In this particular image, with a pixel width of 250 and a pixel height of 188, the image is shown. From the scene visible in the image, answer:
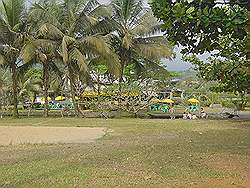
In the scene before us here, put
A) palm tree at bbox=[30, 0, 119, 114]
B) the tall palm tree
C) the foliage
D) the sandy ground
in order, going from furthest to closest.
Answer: palm tree at bbox=[30, 0, 119, 114]
the tall palm tree
the sandy ground
the foliage

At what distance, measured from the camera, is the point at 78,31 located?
26219 millimetres

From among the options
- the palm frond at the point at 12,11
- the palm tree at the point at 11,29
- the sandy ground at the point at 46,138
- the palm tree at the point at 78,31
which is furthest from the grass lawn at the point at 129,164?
the palm frond at the point at 12,11

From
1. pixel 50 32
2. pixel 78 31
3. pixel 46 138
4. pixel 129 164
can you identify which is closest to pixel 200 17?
pixel 129 164

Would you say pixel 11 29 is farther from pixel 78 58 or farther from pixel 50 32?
pixel 78 58

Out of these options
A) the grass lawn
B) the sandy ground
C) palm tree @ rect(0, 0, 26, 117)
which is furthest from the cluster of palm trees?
the grass lawn

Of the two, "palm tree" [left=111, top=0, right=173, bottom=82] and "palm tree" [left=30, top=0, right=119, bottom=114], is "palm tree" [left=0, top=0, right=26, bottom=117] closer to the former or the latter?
"palm tree" [left=30, top=0, right=119, bottom=114]

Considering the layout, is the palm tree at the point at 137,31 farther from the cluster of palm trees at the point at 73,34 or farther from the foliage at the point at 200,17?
the foliage at the point at 200,17

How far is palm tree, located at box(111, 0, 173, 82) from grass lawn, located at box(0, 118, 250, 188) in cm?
1573

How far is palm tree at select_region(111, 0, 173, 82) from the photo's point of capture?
27.2 metres

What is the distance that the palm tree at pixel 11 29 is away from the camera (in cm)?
2477

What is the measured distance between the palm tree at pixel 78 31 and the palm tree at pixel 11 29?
98cm

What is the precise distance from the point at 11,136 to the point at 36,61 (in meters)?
12.7

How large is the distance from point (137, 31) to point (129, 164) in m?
19.6

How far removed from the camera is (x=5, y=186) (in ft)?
21.4
